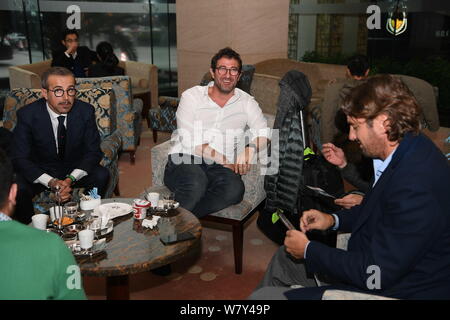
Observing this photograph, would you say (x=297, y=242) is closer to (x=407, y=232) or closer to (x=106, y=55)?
(x=407, y=232)

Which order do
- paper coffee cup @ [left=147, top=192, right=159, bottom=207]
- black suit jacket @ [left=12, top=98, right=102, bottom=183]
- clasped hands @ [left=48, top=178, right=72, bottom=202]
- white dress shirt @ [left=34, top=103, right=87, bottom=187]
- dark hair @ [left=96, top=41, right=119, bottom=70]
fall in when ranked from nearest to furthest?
paper coffee cup @ [left=147, top=192, right=159, bottom=207] → clasped hands @ [left=48, top=178, right=72, bottom=202] → white dress shirt @ [left=34, top=103, right=87, bottom=187] → black suit jacket @ [left=12, top=98, right=102, bottom=183] → dark hair @ [left=96, top=41, right=119, bottom=70]

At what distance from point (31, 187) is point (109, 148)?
68cm

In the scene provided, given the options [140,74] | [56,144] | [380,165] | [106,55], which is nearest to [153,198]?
[56,144]

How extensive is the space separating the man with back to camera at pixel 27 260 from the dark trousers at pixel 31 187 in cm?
194

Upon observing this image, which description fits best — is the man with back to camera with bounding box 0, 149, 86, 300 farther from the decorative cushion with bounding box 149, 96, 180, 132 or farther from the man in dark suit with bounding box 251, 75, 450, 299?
the decorative cushion with bounding box 149, 96, 180, 132

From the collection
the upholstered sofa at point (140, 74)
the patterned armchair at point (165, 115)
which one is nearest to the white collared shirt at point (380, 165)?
the patterned armchair at point (165, 115)

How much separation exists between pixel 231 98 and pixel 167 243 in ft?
5.24

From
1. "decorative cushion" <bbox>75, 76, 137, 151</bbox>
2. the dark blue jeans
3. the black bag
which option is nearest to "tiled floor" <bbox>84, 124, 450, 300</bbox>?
the dark blue jeans

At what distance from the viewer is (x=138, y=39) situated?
37.5ft

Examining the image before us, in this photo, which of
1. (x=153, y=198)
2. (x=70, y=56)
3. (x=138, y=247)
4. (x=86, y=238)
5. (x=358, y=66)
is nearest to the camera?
(x=86, y=238)

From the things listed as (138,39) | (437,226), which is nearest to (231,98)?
(437,226)

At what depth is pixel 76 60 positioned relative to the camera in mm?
6277

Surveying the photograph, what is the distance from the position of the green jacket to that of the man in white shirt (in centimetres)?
179

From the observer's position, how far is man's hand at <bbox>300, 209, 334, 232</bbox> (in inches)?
85.2
